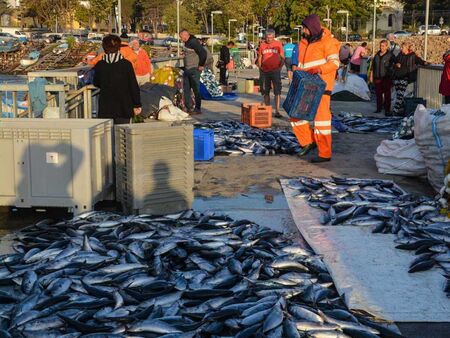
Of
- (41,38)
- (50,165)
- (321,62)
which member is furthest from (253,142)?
(41,38)

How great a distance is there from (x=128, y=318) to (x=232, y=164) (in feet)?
21.5

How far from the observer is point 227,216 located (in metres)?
7.84

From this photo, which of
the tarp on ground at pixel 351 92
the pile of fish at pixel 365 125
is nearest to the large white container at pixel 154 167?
the pile of fish at pixel 365 125

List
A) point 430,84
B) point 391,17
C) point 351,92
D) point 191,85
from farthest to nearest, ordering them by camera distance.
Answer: point 391,17 < point 351,92 < point 191,85 < point 430,84

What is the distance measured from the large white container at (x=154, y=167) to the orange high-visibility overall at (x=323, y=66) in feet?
11.2

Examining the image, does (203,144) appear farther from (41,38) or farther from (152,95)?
(41,38)

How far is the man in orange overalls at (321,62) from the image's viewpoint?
1102 centimetres

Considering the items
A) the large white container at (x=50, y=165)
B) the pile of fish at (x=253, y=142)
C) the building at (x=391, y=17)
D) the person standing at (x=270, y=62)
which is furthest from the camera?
the building at (x=391, y=17)

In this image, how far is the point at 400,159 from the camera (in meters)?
10.4

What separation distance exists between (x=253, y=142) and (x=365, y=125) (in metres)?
3.88

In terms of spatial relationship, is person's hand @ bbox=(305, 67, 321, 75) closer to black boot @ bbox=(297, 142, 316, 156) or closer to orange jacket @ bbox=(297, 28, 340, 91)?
orange jacket @ bbox=(297, 28, 340, 91)

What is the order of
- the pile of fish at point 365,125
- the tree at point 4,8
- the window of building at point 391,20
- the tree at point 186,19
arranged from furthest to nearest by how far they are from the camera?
the tree at point 4,8 → the window of building at point 391,20 → the tree at point 186,19 → the pile of fish at point 365,125

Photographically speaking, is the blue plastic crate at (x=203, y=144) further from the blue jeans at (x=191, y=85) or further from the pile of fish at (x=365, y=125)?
the blue jeans at (x=191, y=85)

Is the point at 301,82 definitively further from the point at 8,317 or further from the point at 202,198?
the point at 8,317
